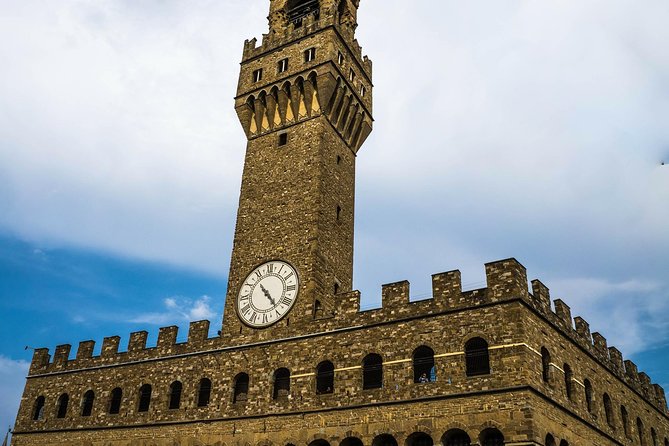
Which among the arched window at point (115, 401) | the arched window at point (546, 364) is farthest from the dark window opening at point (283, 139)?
the arched window at point (546, 364)

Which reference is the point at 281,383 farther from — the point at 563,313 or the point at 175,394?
the point at 563,313

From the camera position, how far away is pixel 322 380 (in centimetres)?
2603

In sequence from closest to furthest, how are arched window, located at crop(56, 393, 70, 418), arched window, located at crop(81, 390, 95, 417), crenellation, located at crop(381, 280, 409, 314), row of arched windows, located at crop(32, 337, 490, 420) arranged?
row of arched windows, located at crop(32, 337, 490, 420)
crenellation, located at crop(381, 280, 409, 314)
arched window, located at crop(81, 390, 95, 417)
arched window, located at crop(56, 393, 70, 418)

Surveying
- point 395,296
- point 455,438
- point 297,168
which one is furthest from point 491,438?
point 297,168

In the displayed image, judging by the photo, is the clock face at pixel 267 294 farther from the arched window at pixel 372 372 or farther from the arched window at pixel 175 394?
the arched window at pixel 372 372

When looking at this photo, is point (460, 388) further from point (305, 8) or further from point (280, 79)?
point (305, 8)

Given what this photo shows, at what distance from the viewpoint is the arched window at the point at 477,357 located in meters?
22.9

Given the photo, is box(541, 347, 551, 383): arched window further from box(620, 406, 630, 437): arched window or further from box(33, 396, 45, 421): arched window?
box(33, 396, 45, 421): arched window

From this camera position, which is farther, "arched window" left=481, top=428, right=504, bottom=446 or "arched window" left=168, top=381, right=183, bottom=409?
"arched window" left=168, top=381, right=183, bottom=409

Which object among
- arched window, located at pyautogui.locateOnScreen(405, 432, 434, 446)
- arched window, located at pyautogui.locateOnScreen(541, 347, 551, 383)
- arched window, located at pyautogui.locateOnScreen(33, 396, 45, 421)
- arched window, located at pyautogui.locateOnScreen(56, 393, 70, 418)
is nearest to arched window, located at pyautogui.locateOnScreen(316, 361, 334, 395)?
arched window, located at pyautogui.locateOnScreen(405, 432, 434, 446)

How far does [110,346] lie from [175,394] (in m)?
5.54

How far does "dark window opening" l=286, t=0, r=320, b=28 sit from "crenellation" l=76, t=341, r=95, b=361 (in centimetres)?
2168

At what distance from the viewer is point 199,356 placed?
1158 inches

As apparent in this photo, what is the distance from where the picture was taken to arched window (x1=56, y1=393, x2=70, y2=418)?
32656mm
